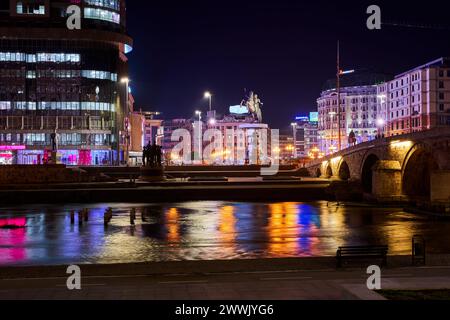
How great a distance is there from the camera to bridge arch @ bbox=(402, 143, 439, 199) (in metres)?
67.5

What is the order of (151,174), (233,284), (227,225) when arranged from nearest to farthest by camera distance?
1. (233,284)
2. (227,225)
3. (151,174)

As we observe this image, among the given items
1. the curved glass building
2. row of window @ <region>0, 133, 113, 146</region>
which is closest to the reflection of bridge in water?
the curved glass building

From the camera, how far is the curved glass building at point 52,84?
5098 inches

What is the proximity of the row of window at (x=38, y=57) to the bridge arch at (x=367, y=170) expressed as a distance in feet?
245

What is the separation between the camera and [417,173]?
69625 mm

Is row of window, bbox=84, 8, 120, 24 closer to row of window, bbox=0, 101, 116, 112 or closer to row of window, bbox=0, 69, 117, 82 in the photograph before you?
row of window, bbox=0, 69, 117, 82

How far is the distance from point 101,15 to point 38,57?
695 inches

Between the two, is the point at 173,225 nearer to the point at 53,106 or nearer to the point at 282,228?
the point at 282,228

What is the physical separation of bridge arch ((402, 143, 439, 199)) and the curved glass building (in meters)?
73.3

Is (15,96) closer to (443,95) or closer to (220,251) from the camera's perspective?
(443,95)

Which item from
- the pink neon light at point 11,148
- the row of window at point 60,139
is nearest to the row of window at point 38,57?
the row of window at point 60,139

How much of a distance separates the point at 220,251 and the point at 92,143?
104733 mm

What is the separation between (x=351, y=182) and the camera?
79.4 meters

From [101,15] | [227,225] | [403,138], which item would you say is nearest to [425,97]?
[403,138]
